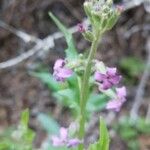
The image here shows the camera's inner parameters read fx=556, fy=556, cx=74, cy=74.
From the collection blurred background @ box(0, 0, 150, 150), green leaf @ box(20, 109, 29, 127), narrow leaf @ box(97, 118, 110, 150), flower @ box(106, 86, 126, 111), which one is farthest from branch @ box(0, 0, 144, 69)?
narrow leaf @ box(97, 118, 110, 150)

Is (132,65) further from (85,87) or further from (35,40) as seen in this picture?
(85,87)

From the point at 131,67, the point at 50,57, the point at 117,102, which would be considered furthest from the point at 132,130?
the point at 117,102

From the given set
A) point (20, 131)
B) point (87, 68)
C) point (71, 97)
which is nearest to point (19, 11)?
point (20, 131)

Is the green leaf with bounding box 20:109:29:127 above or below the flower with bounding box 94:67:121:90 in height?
above

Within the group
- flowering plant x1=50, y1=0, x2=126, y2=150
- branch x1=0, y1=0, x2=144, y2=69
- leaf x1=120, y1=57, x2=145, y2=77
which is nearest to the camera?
flowering plant x1=50, y1=0, x2=126, y2=150

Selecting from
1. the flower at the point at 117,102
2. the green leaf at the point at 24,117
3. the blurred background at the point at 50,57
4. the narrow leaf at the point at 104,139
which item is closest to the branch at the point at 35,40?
the blurred background at the point at 50,57

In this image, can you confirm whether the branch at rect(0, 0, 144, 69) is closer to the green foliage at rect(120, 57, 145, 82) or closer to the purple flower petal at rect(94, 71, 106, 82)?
the green foliage at rect(120, 57, 145, 82)

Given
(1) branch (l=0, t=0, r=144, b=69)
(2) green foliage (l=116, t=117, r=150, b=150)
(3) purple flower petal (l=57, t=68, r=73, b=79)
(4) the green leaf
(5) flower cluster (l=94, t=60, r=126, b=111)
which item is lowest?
(5) flower cluster (l=94, t=60, r=126, b=111)

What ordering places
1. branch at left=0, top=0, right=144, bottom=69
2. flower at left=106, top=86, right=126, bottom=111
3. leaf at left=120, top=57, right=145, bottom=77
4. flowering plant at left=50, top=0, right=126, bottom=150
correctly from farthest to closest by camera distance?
1. leaf at left=120, top=57, right=145, bottom=77
2. branch at left=0, top=0, right=144, bottom=69
3. flower at left=106, top=86, right=126, bottom=111
4. flowering plant at left=50, top=0, right=126, bottom=150
